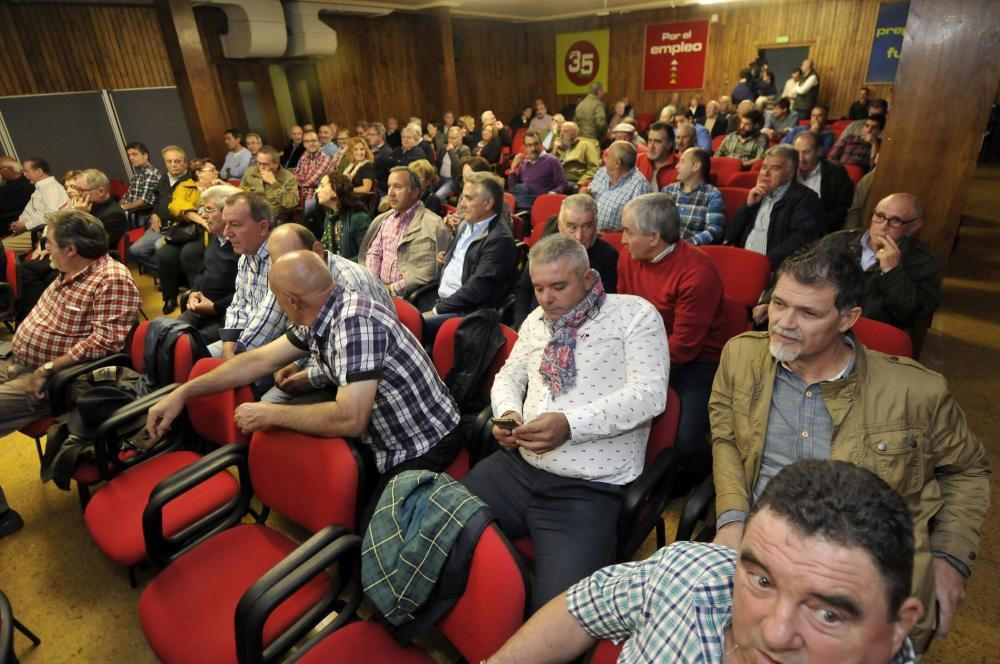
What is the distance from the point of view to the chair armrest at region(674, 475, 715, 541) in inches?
58.4

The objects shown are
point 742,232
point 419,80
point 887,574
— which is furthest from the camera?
point 419,80

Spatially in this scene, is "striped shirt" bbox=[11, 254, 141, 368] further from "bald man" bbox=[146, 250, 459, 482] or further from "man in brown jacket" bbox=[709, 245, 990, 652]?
"man in brown jacket" bbox=[709, 245, 990, 652]

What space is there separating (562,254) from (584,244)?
101 centimetres

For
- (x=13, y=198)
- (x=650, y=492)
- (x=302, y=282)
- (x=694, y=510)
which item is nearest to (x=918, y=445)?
(x=694, y=510)

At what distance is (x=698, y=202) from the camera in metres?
3.67

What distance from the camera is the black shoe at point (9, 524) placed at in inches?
96.0

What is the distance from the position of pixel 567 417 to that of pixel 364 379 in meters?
0.67

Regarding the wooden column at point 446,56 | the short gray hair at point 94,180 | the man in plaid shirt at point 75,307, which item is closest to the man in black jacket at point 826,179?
the man in plaid shirt at point 75,307

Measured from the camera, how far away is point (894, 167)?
2.90 meters

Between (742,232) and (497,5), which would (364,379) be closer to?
(742,232)

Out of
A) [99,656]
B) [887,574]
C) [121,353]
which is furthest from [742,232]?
[99,656]

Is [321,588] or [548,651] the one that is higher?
[548,651]

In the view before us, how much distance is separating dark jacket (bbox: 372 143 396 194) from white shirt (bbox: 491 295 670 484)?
467cm

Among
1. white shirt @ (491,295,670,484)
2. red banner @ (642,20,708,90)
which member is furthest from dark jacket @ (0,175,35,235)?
red banner @ (642,20,708,90)
